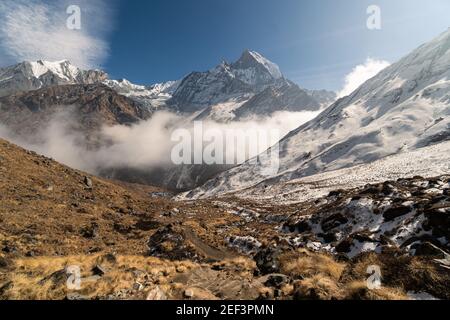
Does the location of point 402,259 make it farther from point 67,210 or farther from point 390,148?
point 390,148

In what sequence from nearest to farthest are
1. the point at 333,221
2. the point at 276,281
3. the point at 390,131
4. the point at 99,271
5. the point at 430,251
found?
the point at 276,281 < the point at 430,251 < the point at 99,271 < the point at 333,221 < the point at 390,131

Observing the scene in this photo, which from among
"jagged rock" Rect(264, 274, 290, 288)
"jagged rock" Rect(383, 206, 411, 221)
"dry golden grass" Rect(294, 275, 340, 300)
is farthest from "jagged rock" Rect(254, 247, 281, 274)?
"jagged rock" Rect(383, 206, 411, 221)

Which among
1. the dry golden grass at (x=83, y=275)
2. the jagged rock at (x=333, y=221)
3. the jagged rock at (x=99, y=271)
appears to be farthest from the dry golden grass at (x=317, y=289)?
the jagged rock at (x=333, y=221)

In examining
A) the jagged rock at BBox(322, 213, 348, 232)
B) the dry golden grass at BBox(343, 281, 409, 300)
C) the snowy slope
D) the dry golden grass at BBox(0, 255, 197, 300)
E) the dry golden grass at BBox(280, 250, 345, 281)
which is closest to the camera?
the dry golden grass at BBox(343, 281, 409, 300)

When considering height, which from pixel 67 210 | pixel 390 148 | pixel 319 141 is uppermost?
pixel 319 141

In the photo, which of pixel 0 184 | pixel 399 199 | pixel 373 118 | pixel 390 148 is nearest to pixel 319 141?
pixel 373 118

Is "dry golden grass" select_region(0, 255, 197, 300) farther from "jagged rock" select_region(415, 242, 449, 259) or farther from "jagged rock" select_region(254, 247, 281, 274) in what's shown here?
"jagged rock" select_region(415, 242, 449, 259)

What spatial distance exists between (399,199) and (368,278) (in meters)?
20.0

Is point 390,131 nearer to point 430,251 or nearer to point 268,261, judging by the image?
point 430,251

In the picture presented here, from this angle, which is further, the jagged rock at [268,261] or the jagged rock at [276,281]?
the jagged rock at [268,261]

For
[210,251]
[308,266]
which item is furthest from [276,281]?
[210,251]

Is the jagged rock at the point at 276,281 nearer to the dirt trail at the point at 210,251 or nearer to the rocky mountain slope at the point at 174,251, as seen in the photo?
the rocky mountain slope at the point at 174,251

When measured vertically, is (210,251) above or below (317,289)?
above

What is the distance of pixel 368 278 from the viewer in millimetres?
14391
